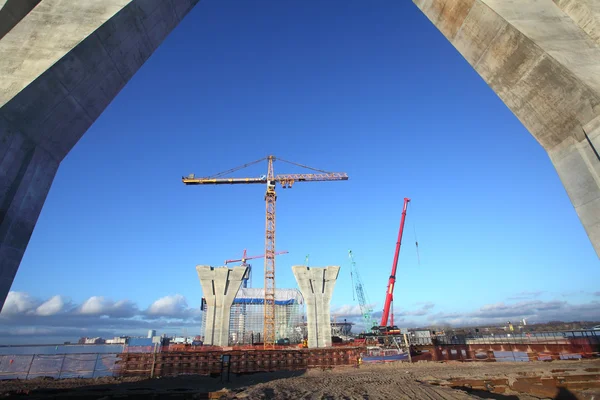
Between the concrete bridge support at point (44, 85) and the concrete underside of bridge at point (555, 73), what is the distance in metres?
6.99

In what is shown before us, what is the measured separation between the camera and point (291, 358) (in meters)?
23.6

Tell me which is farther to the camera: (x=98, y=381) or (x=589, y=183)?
(x=98, y=381)

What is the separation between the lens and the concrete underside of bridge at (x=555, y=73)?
504 cm

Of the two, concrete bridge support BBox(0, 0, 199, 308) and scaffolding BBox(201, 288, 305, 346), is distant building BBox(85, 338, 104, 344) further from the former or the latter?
concrete bridge support BBox(0, 0, 199, 308)

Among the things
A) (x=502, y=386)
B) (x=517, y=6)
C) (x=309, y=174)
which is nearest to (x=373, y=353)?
(x=502, y=386)

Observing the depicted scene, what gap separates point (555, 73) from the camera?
5105mm

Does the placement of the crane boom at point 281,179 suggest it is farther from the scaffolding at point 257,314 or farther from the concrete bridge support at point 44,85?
the concrete bridge support at point 44,85

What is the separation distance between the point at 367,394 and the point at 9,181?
13516 mm

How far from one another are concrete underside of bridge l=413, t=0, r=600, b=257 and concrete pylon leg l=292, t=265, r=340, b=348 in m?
24.5

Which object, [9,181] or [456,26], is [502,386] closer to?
[456,26]

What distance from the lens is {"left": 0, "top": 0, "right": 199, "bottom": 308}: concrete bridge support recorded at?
4824mm

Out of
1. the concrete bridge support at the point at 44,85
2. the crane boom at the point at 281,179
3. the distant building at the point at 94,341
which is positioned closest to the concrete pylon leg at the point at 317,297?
the concrete bridge support at the point at 44,85

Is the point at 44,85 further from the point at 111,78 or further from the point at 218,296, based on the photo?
the point at 218,296

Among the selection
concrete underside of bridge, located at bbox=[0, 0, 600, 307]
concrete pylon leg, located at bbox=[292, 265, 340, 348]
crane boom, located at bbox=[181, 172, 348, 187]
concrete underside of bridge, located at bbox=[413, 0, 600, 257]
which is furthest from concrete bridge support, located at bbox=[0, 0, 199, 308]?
crane boom, located at bbox=[181, 172, 348, 187]
